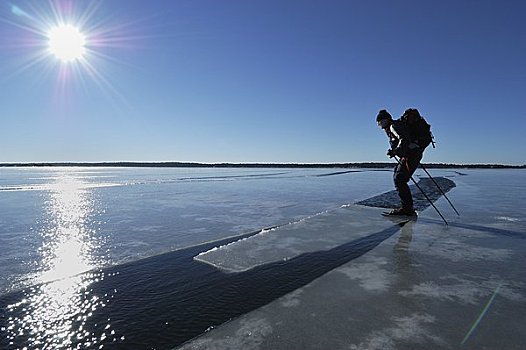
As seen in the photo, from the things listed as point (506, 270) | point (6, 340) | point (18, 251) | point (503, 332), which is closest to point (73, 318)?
point (6, 340)

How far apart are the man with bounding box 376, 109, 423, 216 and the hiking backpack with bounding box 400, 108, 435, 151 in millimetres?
99

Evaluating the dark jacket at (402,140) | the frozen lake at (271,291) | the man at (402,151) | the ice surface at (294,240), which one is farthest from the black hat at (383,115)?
the frozen lake at (271,291)

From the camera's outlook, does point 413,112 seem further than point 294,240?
Yes

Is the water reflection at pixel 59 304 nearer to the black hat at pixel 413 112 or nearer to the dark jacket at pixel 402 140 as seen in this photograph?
the dark jacket at pixel 402 140

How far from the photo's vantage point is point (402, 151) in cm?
626

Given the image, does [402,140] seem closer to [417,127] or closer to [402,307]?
[417,127]

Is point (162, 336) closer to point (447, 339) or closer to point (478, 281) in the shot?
point (447, 339)

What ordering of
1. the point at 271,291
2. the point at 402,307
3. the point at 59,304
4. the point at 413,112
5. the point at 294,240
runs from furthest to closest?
the point at 413,112 < the point at 294,240 < the point at 271,291 < the point at 59,304 < the point at 402,307

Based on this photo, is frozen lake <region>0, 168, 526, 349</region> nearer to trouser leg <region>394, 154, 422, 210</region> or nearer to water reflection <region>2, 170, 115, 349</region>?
water reflection <region>2, 170, 115, 349</region>

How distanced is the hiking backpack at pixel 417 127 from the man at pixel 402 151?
0.32ft

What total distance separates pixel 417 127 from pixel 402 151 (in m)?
0.61

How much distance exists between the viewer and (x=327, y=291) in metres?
2.67

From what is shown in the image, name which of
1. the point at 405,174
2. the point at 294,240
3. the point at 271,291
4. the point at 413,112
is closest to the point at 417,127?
the point at 413,112

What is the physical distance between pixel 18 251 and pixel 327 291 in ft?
13.1
